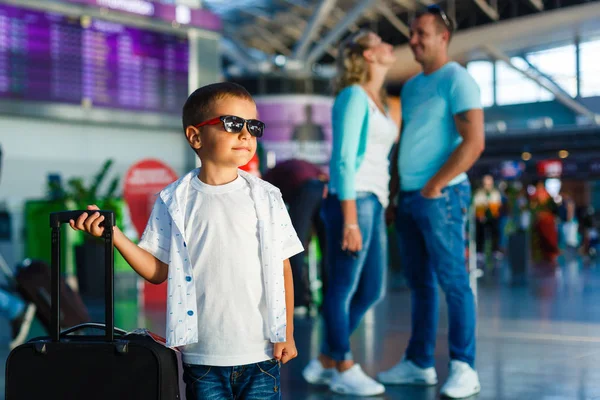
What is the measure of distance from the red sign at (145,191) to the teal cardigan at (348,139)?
449cm

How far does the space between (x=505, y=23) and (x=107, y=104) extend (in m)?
21.6

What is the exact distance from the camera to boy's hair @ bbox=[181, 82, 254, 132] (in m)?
2.08

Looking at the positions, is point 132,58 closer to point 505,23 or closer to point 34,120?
point 34,120

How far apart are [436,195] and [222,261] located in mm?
1770

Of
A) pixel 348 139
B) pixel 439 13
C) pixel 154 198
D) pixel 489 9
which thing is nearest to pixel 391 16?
pixel 489 9

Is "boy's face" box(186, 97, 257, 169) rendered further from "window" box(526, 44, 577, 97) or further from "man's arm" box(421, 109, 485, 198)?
"window" box(526, 44, 577, 97)

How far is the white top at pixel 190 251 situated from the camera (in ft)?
6.56

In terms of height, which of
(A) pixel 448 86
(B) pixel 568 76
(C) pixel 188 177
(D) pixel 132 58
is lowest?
(C) pixel 188 177

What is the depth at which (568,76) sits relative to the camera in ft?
115

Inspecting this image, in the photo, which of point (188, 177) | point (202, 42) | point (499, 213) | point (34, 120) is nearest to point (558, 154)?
point (499, 213)

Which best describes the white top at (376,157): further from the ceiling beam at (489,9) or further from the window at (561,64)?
the window at (561,64)

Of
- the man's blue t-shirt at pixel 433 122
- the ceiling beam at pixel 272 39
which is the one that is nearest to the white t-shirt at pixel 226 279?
the man's blue t-shirt at pixel 433 122

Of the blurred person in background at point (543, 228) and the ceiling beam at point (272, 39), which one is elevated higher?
the ceiling beam at point (272, 39)

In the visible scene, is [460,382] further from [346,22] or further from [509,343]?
[346,22]
